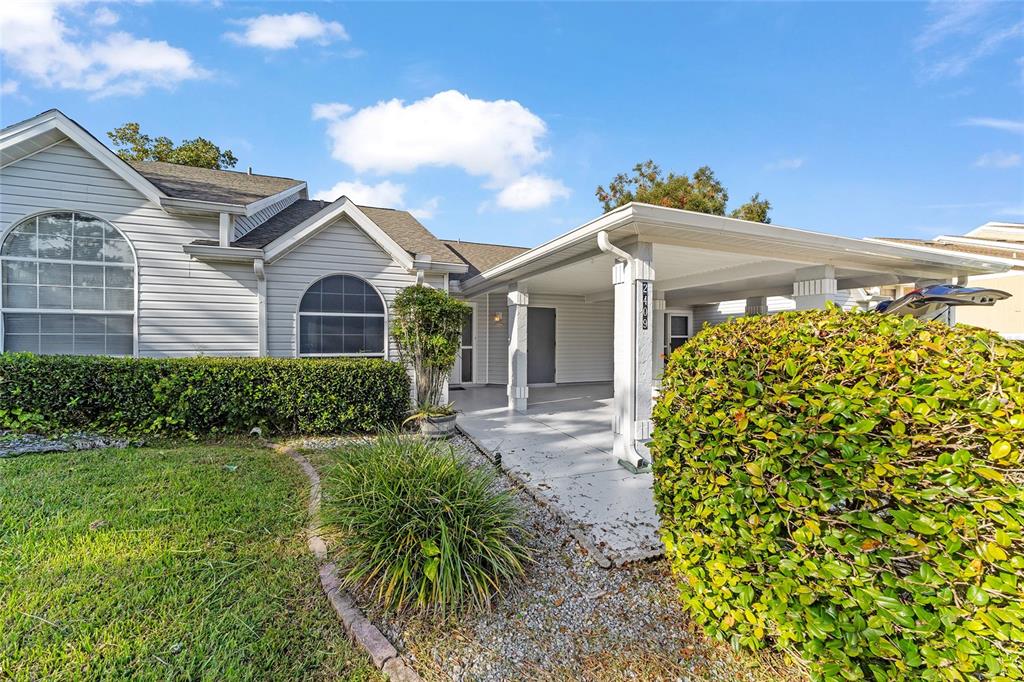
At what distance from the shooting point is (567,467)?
5398 mm

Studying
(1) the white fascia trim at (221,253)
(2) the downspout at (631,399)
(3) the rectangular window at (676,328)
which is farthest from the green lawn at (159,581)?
(3) the rectangular window at (676,328)

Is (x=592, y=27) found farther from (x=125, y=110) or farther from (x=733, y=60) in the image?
(x=125, y=110)

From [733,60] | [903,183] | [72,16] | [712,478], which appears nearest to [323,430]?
[712,478]

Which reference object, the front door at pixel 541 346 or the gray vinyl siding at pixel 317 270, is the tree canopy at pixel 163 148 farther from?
the front door at pixel 541 346

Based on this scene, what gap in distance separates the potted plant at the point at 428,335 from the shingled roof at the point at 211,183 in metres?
3.78

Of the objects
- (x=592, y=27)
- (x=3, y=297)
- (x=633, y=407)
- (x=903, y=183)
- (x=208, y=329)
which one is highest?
(x=592, y=27)

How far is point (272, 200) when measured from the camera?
9859 millimetres

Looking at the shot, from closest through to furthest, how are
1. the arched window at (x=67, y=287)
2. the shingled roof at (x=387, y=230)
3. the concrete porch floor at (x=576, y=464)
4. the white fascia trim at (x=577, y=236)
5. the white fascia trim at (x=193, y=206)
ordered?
the concrete porch floor at (x=576, y=464), the white fascia trim at (x=577, y=236), the arched window at (x=67, y=287), the white fascia trim at (x=193, y=206), the shingled roof at (x=387, y=230)

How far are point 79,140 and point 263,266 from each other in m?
3.30

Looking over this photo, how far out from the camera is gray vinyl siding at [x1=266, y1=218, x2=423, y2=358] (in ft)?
25.7

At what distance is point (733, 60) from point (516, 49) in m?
4.94

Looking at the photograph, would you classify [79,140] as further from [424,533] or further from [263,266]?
[424,533]

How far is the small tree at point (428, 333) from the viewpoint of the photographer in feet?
24.0

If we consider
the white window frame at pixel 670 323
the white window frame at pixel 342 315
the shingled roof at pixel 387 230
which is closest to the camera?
the white window frame at pixel 342 315
